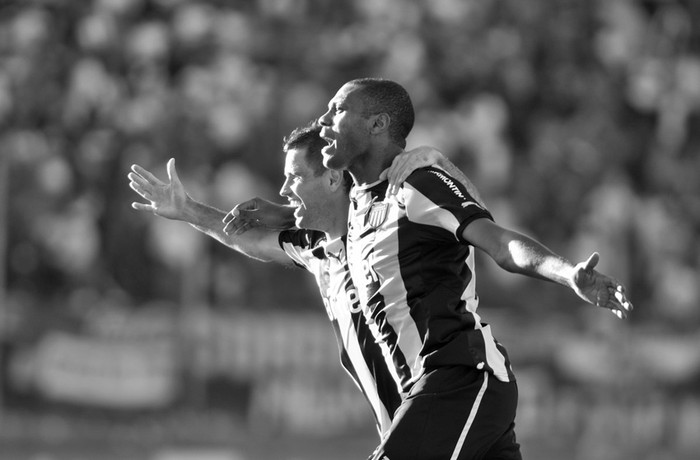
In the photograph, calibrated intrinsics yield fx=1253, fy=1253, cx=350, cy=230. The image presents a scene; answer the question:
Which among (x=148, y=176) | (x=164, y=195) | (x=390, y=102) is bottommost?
(x=390, y=102)

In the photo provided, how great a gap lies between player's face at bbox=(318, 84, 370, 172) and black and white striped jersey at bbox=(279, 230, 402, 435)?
24.9 inches

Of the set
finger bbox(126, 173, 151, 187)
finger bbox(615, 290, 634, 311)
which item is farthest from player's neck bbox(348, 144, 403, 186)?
finger bbox(615, 290, 634, 311)

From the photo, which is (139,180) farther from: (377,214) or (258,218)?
(377,214)

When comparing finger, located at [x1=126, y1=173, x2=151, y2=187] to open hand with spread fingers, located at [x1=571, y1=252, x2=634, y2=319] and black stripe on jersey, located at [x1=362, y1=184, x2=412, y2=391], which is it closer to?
black stripe on jersey, located at [x1=362, y1=184, x2=412, y2=391]

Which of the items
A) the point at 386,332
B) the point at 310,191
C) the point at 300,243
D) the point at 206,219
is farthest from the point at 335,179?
the point at 386,332

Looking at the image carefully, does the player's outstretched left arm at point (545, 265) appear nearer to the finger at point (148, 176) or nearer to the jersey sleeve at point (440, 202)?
the jersey sleeve at point (440, 202)

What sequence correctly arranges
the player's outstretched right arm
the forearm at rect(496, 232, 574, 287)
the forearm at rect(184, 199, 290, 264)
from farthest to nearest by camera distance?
the forearm at rect(184, 199, 290, 264), the player's outstretched right arm, the forearm at rect(496, 232, 574, 287)

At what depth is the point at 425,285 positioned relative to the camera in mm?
5035

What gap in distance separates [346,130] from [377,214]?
374 millimetres

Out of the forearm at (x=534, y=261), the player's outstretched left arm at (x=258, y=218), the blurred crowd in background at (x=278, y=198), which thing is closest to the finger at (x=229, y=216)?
the player's outstretched left arm at (x=258, y=218)

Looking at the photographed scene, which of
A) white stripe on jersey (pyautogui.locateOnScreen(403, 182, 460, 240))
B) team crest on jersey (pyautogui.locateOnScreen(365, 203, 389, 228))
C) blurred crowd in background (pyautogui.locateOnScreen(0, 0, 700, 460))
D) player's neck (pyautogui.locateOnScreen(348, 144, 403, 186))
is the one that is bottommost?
white stripe on jersey (pyautogui.locateOnScreen(403, 182, 460, 240))

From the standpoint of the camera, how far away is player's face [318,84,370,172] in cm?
523

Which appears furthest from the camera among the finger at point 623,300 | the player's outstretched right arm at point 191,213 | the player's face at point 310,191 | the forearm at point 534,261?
the player's outstretched right arm at point 191,213

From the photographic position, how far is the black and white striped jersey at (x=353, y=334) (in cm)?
552
